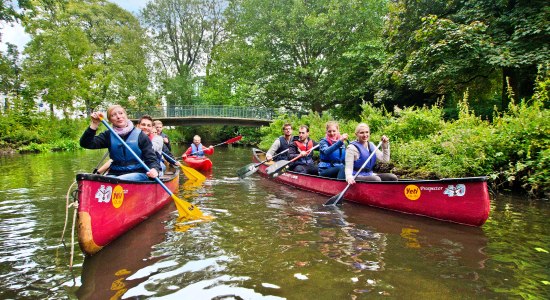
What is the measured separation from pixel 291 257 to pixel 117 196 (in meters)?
2.05

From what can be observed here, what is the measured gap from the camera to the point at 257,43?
75.0 feet

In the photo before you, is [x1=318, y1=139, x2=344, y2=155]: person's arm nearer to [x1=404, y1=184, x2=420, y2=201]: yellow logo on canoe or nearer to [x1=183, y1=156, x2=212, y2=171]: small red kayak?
[x1=404, y1=184, x2=420, y2=201]: yellow logo on canoe

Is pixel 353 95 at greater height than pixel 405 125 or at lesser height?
greater

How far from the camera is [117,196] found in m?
3.85

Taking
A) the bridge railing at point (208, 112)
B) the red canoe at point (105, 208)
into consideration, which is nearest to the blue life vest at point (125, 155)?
the red canoe at point (105, 208)

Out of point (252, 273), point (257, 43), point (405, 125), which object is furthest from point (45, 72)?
point (252, 273)

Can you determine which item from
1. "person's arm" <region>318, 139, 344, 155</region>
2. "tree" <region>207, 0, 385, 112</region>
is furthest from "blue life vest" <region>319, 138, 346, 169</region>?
"tree" <region>207, 0, 385, 112</region>

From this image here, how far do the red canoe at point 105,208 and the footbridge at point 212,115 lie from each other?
24388 millimetres

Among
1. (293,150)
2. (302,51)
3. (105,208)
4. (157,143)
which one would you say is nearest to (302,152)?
(293,150)

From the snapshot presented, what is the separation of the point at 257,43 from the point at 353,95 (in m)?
8.01

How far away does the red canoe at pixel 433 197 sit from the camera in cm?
436

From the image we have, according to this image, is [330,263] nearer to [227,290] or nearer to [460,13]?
[227,290]

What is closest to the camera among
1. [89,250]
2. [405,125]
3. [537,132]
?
[89,250]

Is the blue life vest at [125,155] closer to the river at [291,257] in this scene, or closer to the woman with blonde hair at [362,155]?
the river at [291,257]
